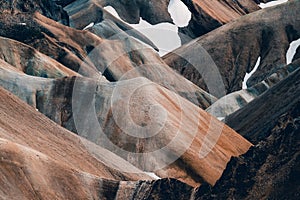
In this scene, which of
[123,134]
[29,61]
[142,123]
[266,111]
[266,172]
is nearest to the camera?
[266,172]

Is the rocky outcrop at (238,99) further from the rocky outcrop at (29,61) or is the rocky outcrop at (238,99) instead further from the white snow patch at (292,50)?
the white snow patch at (292,50)

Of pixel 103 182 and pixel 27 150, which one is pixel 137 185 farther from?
pixel 27 150

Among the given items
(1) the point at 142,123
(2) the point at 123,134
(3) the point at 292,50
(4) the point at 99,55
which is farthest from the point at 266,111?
(3) the point at 292,50

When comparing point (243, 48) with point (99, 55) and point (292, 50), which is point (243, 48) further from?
point (99, 55)

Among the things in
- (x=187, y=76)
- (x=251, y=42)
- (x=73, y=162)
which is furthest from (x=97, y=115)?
(x=251, y=42)

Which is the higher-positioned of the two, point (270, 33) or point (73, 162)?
point (73, 162)
